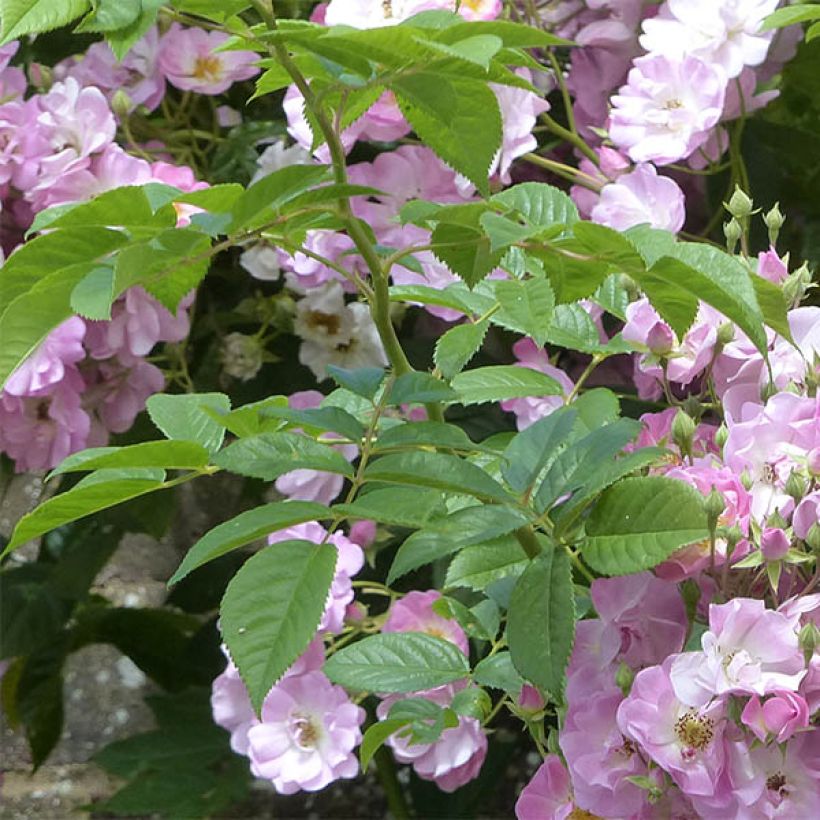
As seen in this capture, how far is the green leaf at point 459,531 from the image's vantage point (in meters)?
0.45

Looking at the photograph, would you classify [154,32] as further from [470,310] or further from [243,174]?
[470,310]

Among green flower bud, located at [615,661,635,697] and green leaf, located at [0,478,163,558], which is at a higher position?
green leaf, located at [0,478,163,558]

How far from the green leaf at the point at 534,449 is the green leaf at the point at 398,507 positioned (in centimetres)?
3

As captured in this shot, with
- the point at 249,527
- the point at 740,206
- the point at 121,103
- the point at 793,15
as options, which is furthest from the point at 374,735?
the point at 121,103

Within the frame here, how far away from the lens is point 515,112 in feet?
2.67

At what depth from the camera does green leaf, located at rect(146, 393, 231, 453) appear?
532 mm

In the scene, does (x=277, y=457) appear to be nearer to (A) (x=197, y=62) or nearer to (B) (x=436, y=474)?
(B) (x=436, y=474)

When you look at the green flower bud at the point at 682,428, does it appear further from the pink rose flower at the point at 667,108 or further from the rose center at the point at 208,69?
the rose center at the point at 208,69

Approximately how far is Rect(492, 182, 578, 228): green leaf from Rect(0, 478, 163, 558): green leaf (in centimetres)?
20

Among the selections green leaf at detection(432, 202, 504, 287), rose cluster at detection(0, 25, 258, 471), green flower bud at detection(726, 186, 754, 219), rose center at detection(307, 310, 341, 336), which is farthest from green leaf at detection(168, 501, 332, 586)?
rose center at detection(307, 310, 341, 336)

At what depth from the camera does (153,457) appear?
0.47 metres

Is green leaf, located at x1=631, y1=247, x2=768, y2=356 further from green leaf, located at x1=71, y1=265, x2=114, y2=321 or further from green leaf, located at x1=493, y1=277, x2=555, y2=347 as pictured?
green leaf, located at x1=71, y1=265, x2=114, y2=321

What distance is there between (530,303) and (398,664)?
0.19 meters

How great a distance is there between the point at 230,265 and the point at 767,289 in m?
0.61
